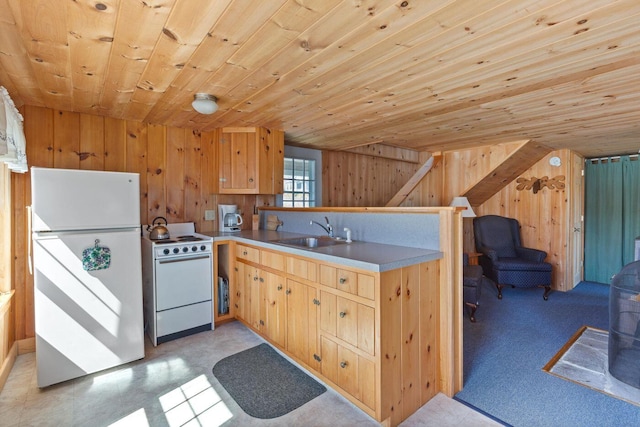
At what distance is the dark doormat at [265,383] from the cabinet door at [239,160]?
167 cm

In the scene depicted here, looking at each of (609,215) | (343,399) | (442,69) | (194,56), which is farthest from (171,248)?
(609,215)

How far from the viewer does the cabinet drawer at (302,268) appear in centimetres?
206

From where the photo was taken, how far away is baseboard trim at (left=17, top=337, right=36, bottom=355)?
2535 mm

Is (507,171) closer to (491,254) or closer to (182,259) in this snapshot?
(491,254)

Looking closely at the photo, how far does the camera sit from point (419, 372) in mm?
1890

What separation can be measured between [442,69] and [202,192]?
105 inches

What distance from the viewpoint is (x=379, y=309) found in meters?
1.62

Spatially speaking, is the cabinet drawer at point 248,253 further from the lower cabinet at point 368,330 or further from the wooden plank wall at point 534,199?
the wooden plank wall at point 534,199

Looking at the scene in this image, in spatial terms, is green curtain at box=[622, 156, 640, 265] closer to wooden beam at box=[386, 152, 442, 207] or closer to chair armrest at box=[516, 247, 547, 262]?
chair armrest at box=[516, 247, 547, 262]

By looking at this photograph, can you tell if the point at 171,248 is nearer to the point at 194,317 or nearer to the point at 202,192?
the point at 194,317

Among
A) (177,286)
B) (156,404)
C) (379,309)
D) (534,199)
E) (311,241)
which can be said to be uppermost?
(534,199)

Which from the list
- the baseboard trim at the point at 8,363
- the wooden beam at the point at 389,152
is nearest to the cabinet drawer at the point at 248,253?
the baseboard trim at the point at 8,363

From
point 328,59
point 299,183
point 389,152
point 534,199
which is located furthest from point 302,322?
point 534,199

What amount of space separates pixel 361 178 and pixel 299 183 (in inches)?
42.8
